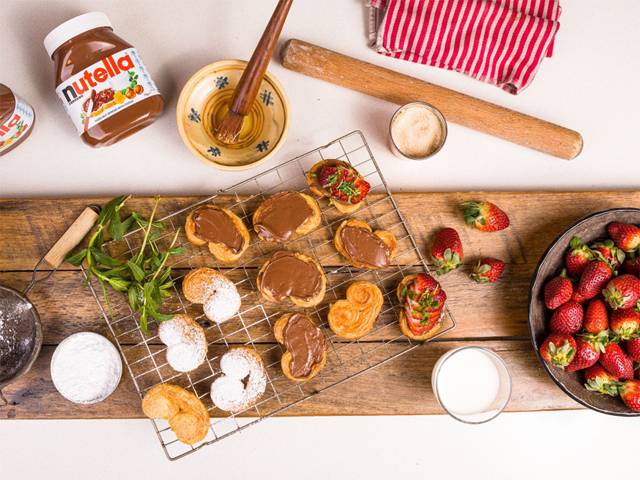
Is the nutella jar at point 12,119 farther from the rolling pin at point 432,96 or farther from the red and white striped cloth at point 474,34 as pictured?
the red and white striped cloth at point 474,34

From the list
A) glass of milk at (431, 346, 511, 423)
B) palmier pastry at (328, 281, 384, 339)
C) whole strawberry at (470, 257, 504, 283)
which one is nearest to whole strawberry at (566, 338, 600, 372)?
glass of milk at (431, 346, 511, 423)

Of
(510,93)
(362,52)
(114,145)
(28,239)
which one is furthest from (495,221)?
(28,239)

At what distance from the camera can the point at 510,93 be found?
2.04 meters

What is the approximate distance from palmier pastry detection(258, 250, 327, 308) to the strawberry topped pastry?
72 cm

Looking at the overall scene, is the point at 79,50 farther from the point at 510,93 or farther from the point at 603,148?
the point at 603,148

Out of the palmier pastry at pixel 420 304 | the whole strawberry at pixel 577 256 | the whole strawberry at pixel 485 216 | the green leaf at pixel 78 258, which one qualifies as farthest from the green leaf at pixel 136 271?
the whole strawberry at pixel 577 256

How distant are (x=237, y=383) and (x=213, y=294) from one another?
A: 286 millimetres

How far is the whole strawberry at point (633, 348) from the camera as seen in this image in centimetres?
181

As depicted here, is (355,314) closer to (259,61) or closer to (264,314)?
(264,314)

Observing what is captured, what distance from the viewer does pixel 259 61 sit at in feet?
5.59

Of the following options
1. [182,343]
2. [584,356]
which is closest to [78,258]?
[182,343]

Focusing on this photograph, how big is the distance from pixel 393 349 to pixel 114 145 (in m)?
1.15

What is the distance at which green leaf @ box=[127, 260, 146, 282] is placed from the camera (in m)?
1.76

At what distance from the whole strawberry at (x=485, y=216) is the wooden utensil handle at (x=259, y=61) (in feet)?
2.57
